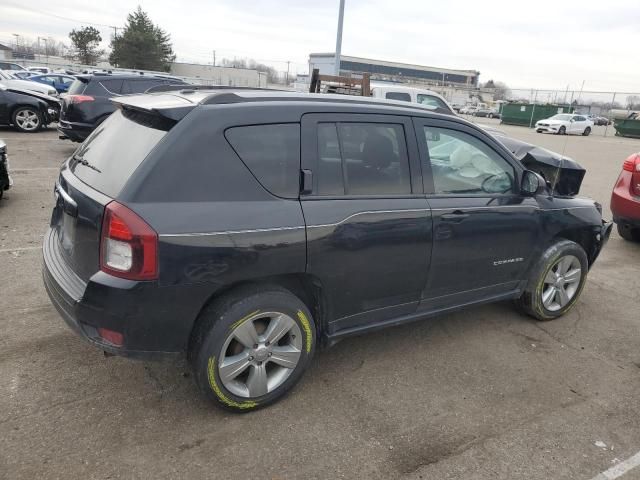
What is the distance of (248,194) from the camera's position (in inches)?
105

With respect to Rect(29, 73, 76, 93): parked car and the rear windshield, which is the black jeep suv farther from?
Rect(29, 73, 76, 93): parked car

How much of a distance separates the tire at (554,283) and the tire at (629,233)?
3.16 metres

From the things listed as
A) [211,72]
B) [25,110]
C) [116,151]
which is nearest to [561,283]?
[116,151]

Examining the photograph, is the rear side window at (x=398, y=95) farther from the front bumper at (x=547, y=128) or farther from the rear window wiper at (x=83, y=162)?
the front bumper at (x=547, y=128)

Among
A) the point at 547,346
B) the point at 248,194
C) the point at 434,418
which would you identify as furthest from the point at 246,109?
the point at 547,346

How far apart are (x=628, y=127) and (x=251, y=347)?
38667 millimetres

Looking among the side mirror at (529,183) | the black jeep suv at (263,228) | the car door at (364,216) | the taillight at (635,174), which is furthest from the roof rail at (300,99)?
the taillight at (635,174)

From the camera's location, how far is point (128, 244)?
2.39 m

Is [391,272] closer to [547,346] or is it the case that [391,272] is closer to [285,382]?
[285,382]

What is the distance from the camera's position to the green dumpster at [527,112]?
40062 mm

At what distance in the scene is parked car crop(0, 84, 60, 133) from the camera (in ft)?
41.8

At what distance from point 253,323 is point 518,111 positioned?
43.6m

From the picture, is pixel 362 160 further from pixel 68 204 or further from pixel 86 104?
pixel 86 104

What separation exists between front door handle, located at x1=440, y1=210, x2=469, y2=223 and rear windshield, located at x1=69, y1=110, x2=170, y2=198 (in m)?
1.83
